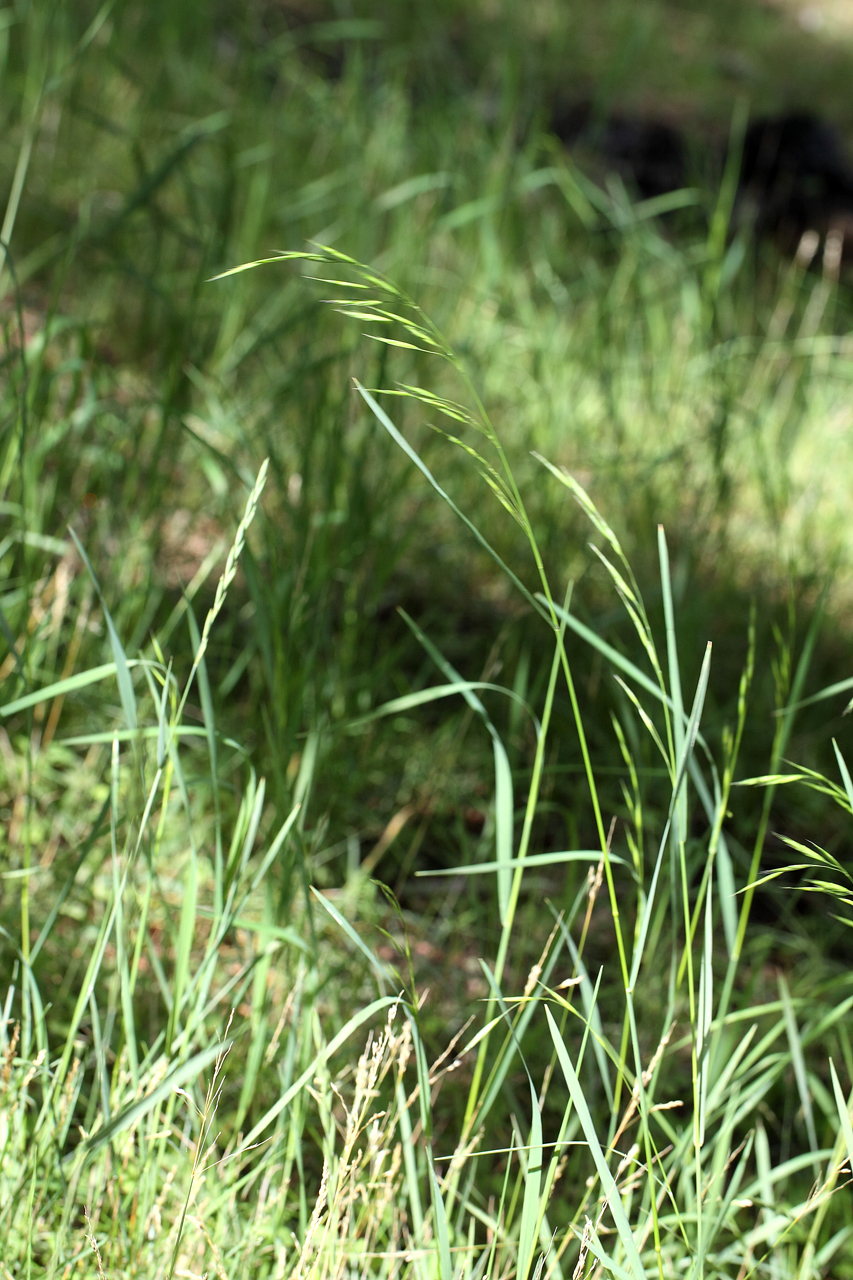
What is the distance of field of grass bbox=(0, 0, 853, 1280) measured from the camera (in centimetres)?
81

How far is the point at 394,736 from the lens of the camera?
1634mm

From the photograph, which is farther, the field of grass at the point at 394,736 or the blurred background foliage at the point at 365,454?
the blurred background foliage at the point at 365,454

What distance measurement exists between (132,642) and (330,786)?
1.14 feet

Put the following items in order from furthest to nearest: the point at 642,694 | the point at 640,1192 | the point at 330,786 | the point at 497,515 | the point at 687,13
Result: the point at 687,13 < the point at 497,515 < the point at 642,694 < the point at 330,786 < the point at 640,1192

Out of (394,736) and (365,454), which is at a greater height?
(365,454)

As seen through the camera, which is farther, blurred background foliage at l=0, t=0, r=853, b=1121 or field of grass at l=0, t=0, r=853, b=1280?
blurred background foliage at l=0, t=0, r=853, b=1121

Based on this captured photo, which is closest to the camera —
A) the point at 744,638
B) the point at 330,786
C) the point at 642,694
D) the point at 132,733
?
the point at 132,733

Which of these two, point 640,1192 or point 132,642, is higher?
point 132,642

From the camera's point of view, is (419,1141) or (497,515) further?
(497,515)

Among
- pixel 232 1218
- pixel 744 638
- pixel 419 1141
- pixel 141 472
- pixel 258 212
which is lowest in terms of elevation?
pixel 419 1141

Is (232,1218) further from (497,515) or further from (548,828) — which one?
(497,515)

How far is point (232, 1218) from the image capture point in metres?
0.87

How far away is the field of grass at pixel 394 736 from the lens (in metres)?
0.81

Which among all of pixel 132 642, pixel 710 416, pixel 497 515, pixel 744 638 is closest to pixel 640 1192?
pixel 132 642
